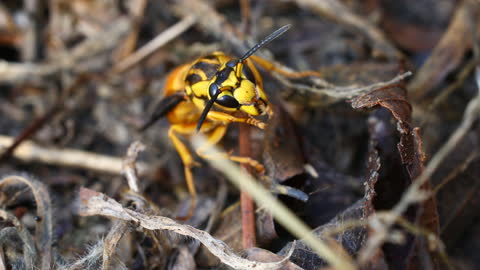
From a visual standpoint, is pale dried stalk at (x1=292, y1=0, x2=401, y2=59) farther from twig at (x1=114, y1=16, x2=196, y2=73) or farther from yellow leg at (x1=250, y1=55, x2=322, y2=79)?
twig at (x1=114, y1=16, x2=196, y2=73)

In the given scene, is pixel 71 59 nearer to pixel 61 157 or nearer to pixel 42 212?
pixel 61 157

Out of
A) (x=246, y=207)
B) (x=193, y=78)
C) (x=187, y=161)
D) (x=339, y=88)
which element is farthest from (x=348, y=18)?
(x=246, y=207)

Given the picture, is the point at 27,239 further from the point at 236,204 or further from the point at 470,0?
the point at 470,0

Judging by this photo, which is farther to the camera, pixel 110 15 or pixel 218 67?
pixel 110 15

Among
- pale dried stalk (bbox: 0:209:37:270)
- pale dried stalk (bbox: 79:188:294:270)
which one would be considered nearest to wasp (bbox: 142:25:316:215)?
pale dried stalk (bbox: 79:188:294:270)

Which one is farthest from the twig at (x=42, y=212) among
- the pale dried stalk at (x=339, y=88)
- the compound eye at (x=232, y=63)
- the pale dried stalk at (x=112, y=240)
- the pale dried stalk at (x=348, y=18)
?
the pale dried stalk at (x=348, y=18)

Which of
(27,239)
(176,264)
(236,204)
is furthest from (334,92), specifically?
(27,239)
